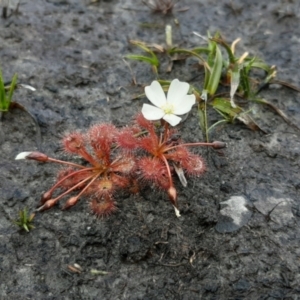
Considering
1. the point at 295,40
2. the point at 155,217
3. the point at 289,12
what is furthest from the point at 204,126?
the point at 289,12

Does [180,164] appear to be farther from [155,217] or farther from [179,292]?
[179,292]

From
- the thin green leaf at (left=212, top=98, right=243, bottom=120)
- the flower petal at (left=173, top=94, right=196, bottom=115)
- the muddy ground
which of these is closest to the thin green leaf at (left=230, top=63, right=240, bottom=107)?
the thin green leaf at (left=212, top=98, right=243, bottom=120)

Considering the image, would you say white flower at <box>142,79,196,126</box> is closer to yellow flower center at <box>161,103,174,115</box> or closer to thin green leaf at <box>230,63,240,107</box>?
yellow flower center at <box>161,103,174,115</box>

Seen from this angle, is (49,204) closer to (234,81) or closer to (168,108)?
(168,108)

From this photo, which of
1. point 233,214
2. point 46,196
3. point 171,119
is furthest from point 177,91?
point 46,196

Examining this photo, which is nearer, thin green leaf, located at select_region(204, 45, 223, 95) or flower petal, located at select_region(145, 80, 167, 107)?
flower petal, located at select_region(145, 80, 167, 107)
